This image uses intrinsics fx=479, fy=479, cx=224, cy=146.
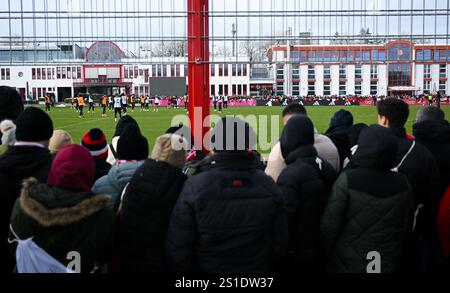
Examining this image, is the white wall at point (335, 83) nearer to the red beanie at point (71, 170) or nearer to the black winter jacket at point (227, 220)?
the black winter jacket at point (227, 220)

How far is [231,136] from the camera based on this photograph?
3789mm

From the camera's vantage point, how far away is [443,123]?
5516 mm

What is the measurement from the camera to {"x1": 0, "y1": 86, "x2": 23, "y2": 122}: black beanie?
19.3 ft

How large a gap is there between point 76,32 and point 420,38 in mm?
5453

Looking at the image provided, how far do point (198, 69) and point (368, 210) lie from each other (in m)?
3.75

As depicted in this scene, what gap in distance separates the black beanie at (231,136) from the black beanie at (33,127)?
169cm

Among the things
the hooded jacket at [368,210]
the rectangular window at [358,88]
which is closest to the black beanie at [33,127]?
the hooded jacket at [368,210]

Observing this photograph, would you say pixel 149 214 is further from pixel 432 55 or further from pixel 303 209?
pixel 432 55

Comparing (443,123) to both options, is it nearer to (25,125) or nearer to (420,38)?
(420,38)

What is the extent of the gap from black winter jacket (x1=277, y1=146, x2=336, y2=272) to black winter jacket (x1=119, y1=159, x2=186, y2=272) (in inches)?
36.5

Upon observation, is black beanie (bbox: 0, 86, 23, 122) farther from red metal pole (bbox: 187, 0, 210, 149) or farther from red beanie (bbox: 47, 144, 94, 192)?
red beanie (bbox: 47, 144, 94, 192)

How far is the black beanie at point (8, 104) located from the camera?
19.3ft

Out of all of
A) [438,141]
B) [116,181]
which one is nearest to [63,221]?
[116,181]

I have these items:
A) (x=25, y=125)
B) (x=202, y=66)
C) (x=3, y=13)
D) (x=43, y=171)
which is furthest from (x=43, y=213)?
(x=3, y=13)
